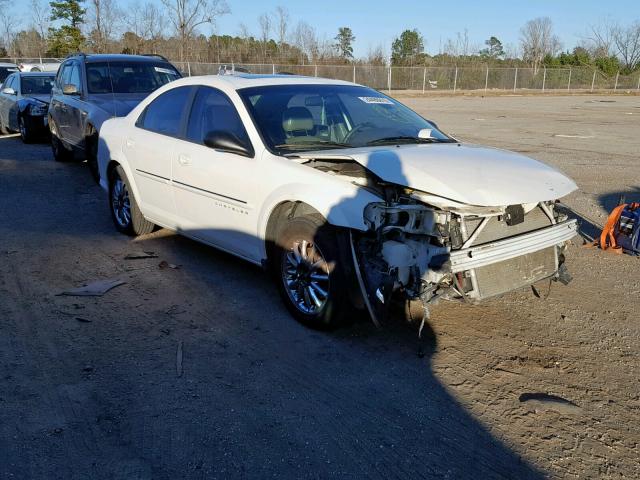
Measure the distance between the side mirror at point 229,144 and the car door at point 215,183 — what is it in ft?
0.18

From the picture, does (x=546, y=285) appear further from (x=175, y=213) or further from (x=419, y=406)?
(x=175, y=213)

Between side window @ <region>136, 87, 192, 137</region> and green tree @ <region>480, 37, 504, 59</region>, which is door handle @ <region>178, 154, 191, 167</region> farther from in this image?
green tree @ <region>480, 37, 504, 59</region>

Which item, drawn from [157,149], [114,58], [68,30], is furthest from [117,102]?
[68,30]

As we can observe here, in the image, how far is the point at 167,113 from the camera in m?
5.96

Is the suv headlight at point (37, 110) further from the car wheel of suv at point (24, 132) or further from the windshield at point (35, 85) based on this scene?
the windshield at point (35, 85)

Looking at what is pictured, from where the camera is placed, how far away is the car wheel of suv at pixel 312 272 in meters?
4.17

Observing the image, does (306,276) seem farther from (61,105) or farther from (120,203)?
(61,105)

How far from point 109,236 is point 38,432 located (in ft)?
13.1

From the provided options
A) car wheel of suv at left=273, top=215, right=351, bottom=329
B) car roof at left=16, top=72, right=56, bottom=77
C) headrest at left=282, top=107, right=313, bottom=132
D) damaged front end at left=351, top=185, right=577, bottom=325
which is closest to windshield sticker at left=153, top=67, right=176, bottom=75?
car roof at left=16, top=72, right=56, bottom=77

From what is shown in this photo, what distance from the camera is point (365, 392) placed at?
361 centimetres

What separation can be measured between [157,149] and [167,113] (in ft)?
1.27

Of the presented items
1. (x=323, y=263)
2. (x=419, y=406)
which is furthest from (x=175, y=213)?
(x=419, y=406)

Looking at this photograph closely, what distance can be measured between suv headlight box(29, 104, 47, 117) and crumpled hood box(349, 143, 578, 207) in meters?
12.0

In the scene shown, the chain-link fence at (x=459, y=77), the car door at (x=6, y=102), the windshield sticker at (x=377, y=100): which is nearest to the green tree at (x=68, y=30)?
the chain-link fence at (x=459, y=77)
